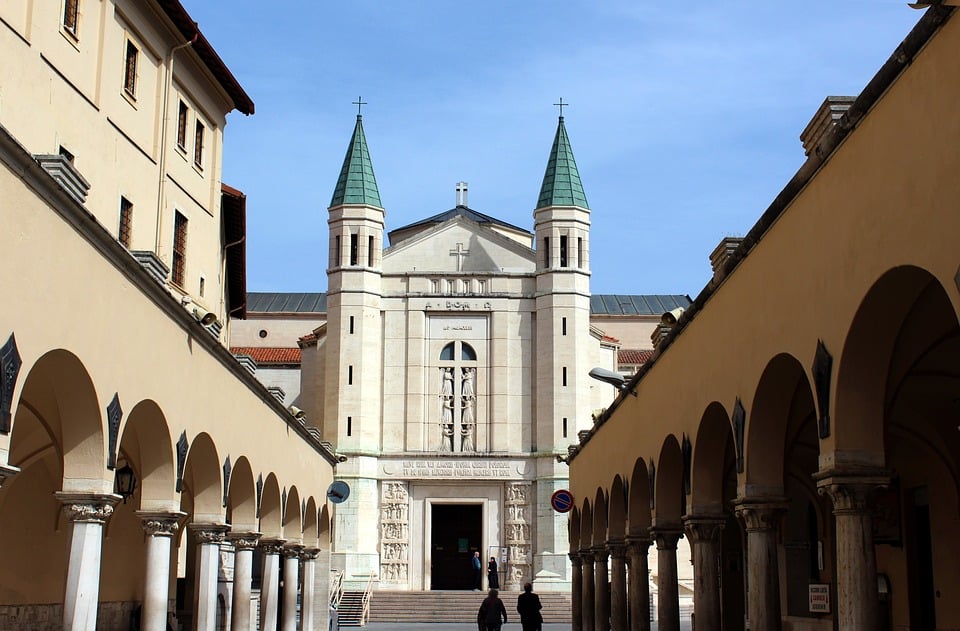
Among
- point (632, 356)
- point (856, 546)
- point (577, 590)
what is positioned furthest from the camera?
point (632, 356)

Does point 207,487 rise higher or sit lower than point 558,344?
lower

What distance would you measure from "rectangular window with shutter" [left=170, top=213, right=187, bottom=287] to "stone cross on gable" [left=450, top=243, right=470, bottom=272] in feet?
103

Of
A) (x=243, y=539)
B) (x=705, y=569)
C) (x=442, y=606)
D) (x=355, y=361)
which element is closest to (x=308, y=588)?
(x=243, y=539)

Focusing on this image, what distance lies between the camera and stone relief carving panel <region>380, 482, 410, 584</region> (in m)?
58.7

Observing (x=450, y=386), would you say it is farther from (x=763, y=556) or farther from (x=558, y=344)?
(x=763, y=556)

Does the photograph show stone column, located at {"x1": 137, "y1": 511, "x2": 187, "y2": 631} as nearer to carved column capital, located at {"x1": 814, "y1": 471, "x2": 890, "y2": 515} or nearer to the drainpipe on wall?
carved column capital, located at {"x1": 814, "y1": 471, "x2": 890, "y2": 515}

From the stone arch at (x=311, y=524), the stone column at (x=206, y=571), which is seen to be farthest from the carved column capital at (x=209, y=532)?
the stone arch at (x=311, y=524)

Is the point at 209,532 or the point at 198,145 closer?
the point at 209,532

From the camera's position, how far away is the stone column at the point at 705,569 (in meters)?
19.6

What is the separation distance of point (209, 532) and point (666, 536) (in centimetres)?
788

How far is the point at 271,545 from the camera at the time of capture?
1192 inches

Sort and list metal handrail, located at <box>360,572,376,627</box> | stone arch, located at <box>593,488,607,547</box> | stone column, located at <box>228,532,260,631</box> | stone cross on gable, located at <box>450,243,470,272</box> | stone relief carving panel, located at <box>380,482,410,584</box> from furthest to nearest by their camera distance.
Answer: stone cross on gable, located at <box>450,243,470,272</box> < stone relief carving panel, located at <box>380,482,410,584</box> < metal handrail, located at <box>360,572,376,627</box> < stone arch, located at <box>593,488,607,547</box> < stone column, located at <box>228,532,260,631</box>

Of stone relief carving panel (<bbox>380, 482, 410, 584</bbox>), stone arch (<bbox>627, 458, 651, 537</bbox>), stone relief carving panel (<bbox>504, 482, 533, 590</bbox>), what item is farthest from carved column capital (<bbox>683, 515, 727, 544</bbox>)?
stone relief carving panel (<bbox>380, 482, 410, 584</bbox>)

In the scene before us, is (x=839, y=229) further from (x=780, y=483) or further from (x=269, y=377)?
(x=269, y=377)
